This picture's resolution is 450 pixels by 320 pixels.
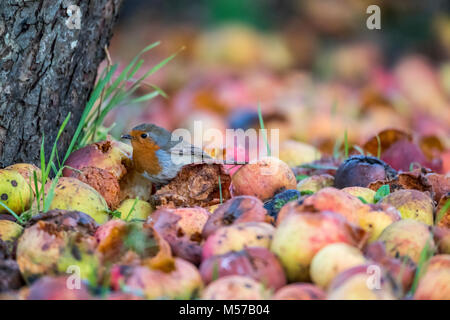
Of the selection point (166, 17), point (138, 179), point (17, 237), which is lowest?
point (17, 237)

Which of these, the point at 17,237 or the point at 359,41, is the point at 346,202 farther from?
the point at 359,41

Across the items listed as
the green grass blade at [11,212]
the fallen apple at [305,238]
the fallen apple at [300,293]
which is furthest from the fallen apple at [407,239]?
the green grass blade at [11,212]

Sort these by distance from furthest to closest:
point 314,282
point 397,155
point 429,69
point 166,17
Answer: point 166,17, point 429,69, point 397,155, point 314,282

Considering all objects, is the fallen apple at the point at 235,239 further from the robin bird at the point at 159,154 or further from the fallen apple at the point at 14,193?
the robin bird at the point at 159,154

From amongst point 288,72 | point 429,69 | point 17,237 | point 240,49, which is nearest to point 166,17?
point 240,49
